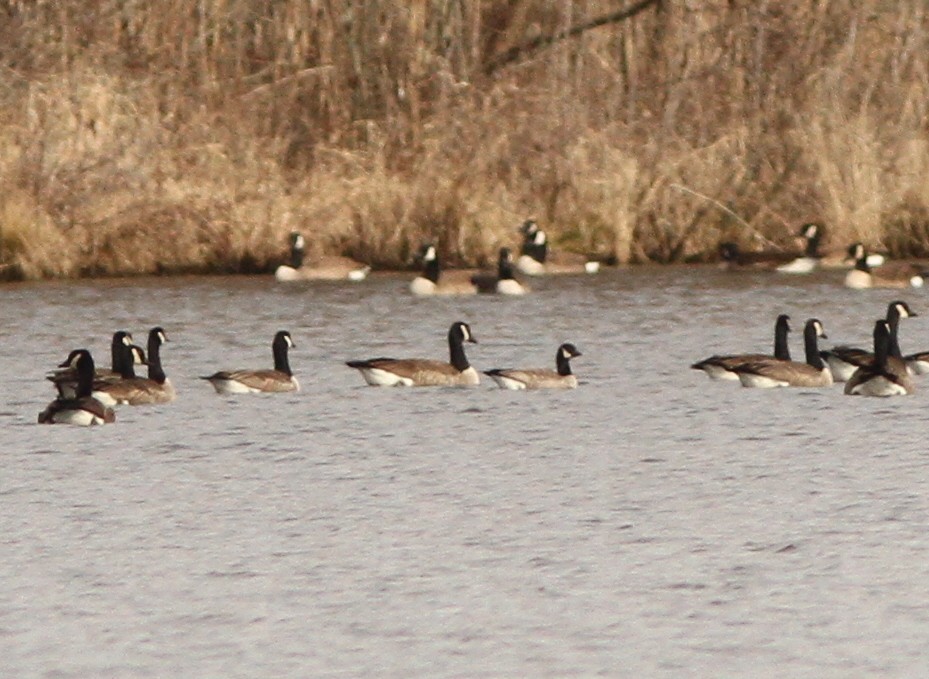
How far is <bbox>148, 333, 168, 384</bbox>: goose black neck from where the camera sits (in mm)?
16844

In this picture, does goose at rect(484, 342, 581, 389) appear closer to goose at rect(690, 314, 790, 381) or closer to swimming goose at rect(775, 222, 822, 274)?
goose at rect(690, 314, 790, 381)

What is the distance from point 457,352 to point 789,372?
2403 mm

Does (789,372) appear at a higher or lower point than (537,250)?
lower

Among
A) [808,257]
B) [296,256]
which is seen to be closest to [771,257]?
[808,257]

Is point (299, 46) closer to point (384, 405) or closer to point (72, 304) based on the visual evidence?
point (72, 304)

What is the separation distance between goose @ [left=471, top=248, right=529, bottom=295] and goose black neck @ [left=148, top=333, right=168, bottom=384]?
749cm

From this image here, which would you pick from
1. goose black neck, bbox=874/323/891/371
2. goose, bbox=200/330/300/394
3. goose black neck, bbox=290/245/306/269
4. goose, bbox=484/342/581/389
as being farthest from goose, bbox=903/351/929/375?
goose black neck, bbox=290/245/306/269

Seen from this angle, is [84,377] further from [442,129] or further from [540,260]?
[442,129]

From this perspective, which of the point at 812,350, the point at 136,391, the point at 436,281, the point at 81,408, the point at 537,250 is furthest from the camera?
the point at 537,250

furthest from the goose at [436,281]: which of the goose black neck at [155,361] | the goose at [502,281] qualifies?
the goose black neck at [155,361]

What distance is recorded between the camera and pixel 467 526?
11.6m

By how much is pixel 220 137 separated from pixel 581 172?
4075mm

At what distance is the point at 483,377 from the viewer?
18469 millimetres

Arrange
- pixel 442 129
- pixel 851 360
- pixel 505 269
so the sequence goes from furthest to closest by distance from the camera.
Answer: pixel 442 129, pixel 505 269, pixel 851 360
